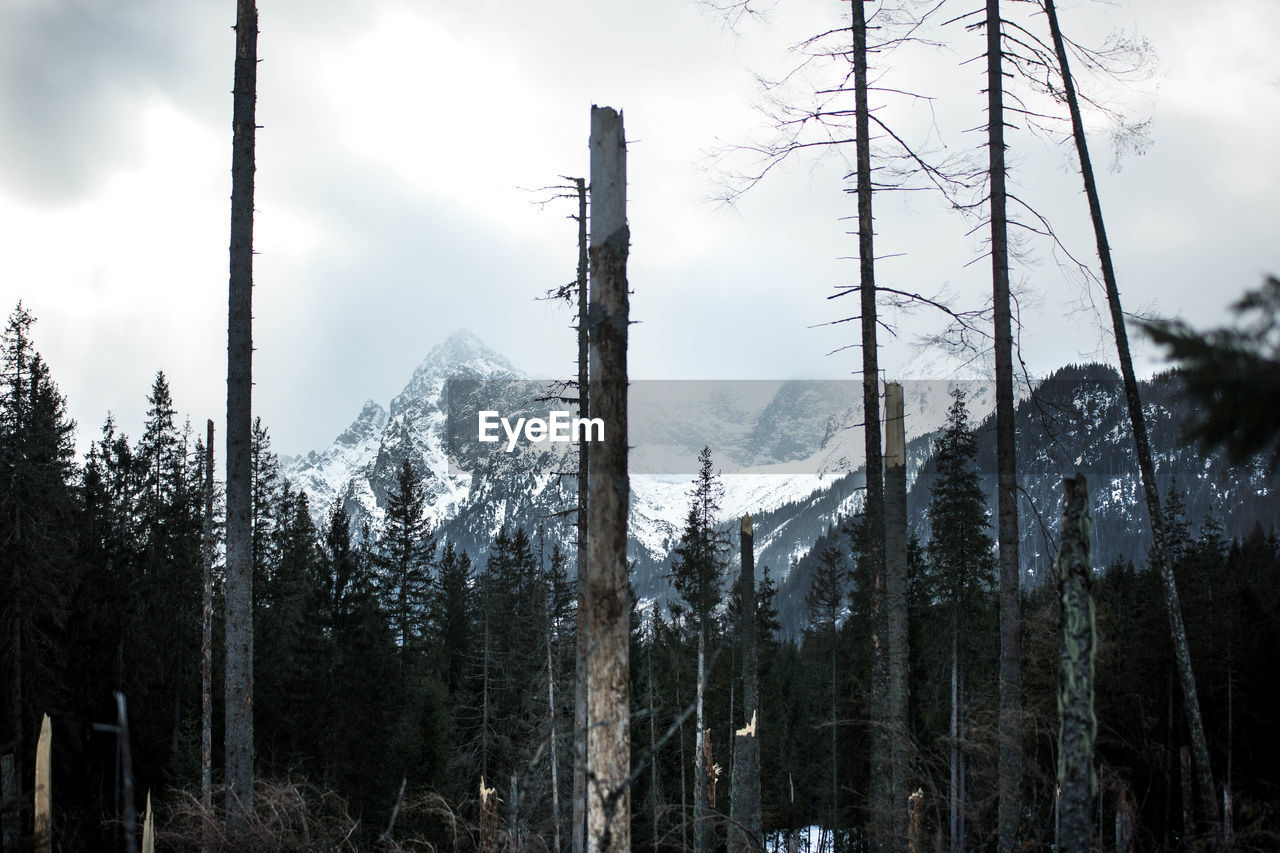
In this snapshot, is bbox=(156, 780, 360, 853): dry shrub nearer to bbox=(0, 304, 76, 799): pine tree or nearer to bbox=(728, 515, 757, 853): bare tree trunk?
bbox=(728, 515, 757, 853): bare tree trunk

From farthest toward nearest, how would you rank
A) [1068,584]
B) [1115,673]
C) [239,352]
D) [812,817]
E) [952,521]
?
[812,817]
[1115,673]
[952,521]
[239,352]
[1068,584]

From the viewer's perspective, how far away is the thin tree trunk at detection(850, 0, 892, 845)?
10289 mm

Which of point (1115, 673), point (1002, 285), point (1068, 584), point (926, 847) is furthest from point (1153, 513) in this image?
point (1115, 673)

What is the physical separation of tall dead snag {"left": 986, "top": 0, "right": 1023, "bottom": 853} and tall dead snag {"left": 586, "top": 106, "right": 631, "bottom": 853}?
7292 mm

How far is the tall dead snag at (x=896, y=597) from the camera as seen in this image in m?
9.96

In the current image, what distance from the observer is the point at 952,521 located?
74.2ft

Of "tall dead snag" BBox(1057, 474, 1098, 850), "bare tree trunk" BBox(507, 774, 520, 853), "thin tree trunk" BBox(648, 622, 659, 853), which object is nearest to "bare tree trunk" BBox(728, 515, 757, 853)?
"thin tree trunk" BBox(648, 622, 659, 853)

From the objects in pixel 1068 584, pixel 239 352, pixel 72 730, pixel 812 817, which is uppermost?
pixel 239 352

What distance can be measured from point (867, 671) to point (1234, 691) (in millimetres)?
12047

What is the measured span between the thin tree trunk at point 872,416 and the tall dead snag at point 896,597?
0.13 meters

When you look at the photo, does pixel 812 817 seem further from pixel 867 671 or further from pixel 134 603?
pixel 134 603

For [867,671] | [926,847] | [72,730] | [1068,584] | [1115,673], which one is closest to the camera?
[1068,584]

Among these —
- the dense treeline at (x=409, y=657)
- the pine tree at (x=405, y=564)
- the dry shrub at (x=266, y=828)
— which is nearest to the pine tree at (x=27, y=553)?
the dense treeline at (x=409, y=657)

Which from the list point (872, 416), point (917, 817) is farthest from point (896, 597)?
point (917, 817)
